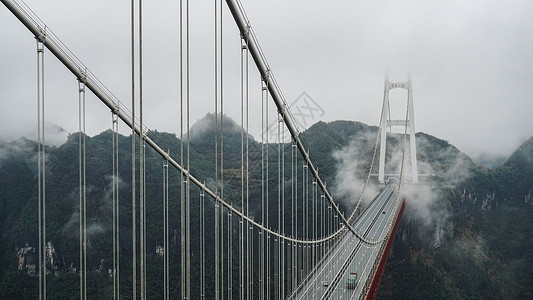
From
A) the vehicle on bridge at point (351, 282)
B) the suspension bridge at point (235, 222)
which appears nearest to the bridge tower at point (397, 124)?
the suspension bridge at point (235, 222)

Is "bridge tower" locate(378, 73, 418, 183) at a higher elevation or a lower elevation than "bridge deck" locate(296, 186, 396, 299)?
higher

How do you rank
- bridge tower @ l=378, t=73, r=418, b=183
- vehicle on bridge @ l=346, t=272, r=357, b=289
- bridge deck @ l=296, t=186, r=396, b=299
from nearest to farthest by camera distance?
bridge deck @ l=296, t=186, r=396, b=299
vehicle on bridge @ l=346, t=272, r=357, b=289
bridge tower @ l=378, t=73, r=418, b=183

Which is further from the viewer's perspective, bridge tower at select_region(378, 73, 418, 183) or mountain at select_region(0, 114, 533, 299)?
bridge tower at select_region(378, 73, 418, 183)

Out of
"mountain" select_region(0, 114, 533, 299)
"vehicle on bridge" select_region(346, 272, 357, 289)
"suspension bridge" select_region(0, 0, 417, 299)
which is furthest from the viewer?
"mountain" select_region(0, 114, 533, 299)

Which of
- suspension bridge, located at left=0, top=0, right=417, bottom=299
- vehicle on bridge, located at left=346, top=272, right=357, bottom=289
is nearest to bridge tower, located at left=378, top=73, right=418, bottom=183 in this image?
suspension bridge, located at left=0, top=0, right=417, bottom=299

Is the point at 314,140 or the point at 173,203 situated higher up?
the point at 314,140

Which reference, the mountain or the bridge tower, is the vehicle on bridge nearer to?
the mountain

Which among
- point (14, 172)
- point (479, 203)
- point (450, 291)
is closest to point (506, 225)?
point (479, 203)

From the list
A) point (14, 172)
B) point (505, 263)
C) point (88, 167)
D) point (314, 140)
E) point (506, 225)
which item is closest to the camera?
point (14, 172)

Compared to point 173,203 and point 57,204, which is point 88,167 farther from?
point 173,203

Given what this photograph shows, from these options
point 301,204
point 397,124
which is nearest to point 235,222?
point 301,204
